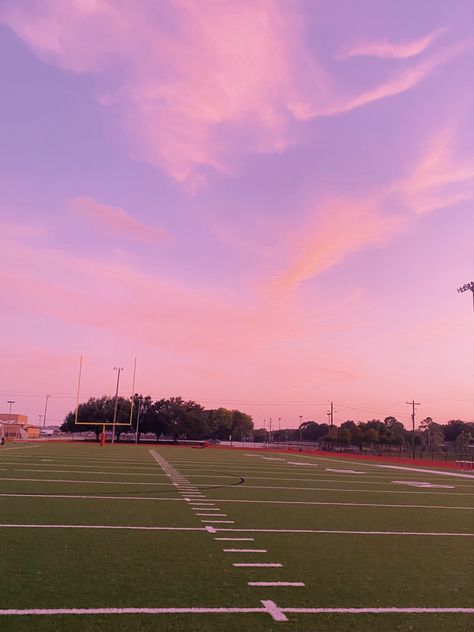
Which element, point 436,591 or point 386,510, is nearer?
point 436,591

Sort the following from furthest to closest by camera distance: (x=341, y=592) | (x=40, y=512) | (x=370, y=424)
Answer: (x=370, y=424) < (x=40, y=512) < (x=341, y=592)

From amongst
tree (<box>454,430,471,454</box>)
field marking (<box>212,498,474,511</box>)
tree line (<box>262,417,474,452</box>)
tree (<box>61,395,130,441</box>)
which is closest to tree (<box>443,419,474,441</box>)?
tree line (<box>262,417,474,452</box>)

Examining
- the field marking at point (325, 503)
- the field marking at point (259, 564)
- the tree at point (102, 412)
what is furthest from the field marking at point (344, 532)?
the tree at point (102, 412)

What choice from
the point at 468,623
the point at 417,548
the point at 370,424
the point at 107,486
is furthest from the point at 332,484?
the point at 370,424

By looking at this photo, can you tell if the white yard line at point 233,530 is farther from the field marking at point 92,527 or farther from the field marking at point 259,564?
the field marking at point 259,564

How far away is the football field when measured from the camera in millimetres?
4488

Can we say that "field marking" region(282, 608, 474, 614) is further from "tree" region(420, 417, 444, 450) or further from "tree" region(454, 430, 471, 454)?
"tree" region(420, 417, 444, 450)

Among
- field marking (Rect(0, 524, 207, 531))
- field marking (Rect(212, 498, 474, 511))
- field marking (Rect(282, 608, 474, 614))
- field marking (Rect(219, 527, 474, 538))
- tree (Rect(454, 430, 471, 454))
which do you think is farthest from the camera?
tree (Rect(454, 430, 471, 454))

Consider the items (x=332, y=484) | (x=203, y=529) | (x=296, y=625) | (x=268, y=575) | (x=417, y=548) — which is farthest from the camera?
(x=332, y=484)

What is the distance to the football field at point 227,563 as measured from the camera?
4.49 metres

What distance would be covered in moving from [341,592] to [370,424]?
124341mm

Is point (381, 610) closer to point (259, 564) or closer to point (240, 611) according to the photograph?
point (240, 611)

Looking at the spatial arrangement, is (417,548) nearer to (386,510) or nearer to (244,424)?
(386,510)

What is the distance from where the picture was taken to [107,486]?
13.6 meters
